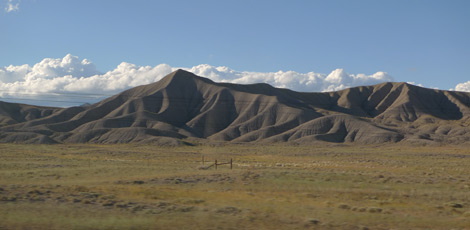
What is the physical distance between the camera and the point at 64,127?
162 meters

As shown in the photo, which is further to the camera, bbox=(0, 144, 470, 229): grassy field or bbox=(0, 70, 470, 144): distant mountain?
bbox=(0, 70, 470, 144): distant mountain

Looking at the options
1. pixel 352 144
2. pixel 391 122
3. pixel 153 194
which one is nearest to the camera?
pixel 153 194

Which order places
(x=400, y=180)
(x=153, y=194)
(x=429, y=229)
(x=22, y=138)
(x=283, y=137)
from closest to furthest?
(x=429, y=229) → (x=153, y=194) → (x=400, y=180) → (x=22, y=138) → (x=283, y=137)

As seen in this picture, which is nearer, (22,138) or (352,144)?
(22,138)

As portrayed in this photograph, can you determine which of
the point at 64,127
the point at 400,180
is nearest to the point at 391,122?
the point at 64,127

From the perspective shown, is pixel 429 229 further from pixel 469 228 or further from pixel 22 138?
pixel 22 138

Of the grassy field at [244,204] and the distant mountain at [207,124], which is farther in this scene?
the distant mountain at [207,124]

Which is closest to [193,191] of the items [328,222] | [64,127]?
[328,222]

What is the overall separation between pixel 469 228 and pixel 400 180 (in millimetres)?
16429

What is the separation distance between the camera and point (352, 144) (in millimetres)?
140500

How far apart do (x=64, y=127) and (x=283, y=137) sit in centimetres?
8028

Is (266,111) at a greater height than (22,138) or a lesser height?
greater

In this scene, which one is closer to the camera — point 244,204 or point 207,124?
point 244,204

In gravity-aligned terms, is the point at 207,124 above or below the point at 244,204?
above
